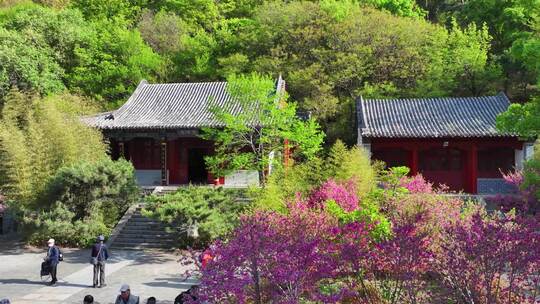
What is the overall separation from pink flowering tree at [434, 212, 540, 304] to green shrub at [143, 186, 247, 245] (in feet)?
29.2

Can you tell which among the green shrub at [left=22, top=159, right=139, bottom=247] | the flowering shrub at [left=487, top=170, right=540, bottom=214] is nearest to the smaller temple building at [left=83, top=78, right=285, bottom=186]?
the green shrub at [left=22, top=159, right=139, bottom=247]

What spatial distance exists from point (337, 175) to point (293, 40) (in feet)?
44.2

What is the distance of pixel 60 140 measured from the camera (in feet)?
56.3

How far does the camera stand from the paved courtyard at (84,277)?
11.5m

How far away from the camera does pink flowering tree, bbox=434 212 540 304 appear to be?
6.25 m

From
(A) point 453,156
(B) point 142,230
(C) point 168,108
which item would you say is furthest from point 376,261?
(C) point 168,108

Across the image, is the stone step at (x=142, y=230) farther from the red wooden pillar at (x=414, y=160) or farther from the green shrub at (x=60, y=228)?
the red wooden pillar at (x=414, y=160)

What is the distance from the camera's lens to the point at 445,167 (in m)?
22.0

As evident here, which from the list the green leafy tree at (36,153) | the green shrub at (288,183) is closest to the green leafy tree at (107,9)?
the green leafy tree at (36,153)

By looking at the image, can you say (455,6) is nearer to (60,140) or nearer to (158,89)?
(158,89)

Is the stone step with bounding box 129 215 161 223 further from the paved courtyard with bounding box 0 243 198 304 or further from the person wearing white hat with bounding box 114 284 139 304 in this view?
the person wearing white hat with bounding box 114 284 139 304

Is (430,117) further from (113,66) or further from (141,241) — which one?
(113,66)

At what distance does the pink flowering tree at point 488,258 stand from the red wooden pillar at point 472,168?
14.8 metres

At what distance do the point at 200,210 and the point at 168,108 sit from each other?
30.2 ft
